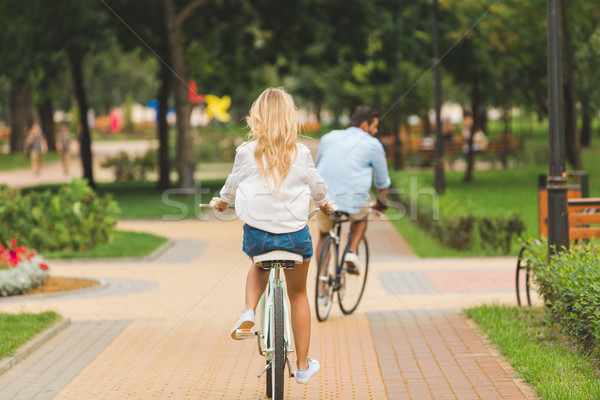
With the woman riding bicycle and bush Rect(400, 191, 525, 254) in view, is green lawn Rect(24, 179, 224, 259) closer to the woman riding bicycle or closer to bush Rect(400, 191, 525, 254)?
bush Rect(400, 191, 525, 254)

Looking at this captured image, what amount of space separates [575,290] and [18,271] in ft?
19.4

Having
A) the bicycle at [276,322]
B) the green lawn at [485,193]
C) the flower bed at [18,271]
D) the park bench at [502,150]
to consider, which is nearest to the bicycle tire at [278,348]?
the bicycle at [276,322]

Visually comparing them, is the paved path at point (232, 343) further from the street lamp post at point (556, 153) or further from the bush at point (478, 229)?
the bush at point (478, 229)

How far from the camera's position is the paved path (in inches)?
236

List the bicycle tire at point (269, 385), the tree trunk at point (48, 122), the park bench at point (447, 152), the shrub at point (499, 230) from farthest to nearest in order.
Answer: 1. the tree trunk at point (48, 122)
2. the park bench at point (447, 152)
3. the shrub at point (499, 230)
4. the bicycle tire at point (269, 385)

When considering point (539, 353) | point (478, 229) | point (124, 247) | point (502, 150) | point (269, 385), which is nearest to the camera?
point (269, 385)

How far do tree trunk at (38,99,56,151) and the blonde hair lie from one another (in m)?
46.0

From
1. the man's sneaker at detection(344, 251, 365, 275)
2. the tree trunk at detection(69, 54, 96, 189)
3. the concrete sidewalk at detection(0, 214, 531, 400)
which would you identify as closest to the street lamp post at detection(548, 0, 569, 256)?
the concrete sidewalk at detection(0, 214, 531, 400)

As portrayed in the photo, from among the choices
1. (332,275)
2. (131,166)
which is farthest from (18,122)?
(332,275)

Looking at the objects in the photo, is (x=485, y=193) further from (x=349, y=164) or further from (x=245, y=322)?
(x=245, y=322)

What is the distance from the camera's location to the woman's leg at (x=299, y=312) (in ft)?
→ 18.3

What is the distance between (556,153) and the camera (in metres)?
7.41

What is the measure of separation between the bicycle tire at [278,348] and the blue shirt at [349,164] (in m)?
2.91

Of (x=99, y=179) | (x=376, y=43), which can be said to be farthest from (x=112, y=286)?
(x=99, y=179)
